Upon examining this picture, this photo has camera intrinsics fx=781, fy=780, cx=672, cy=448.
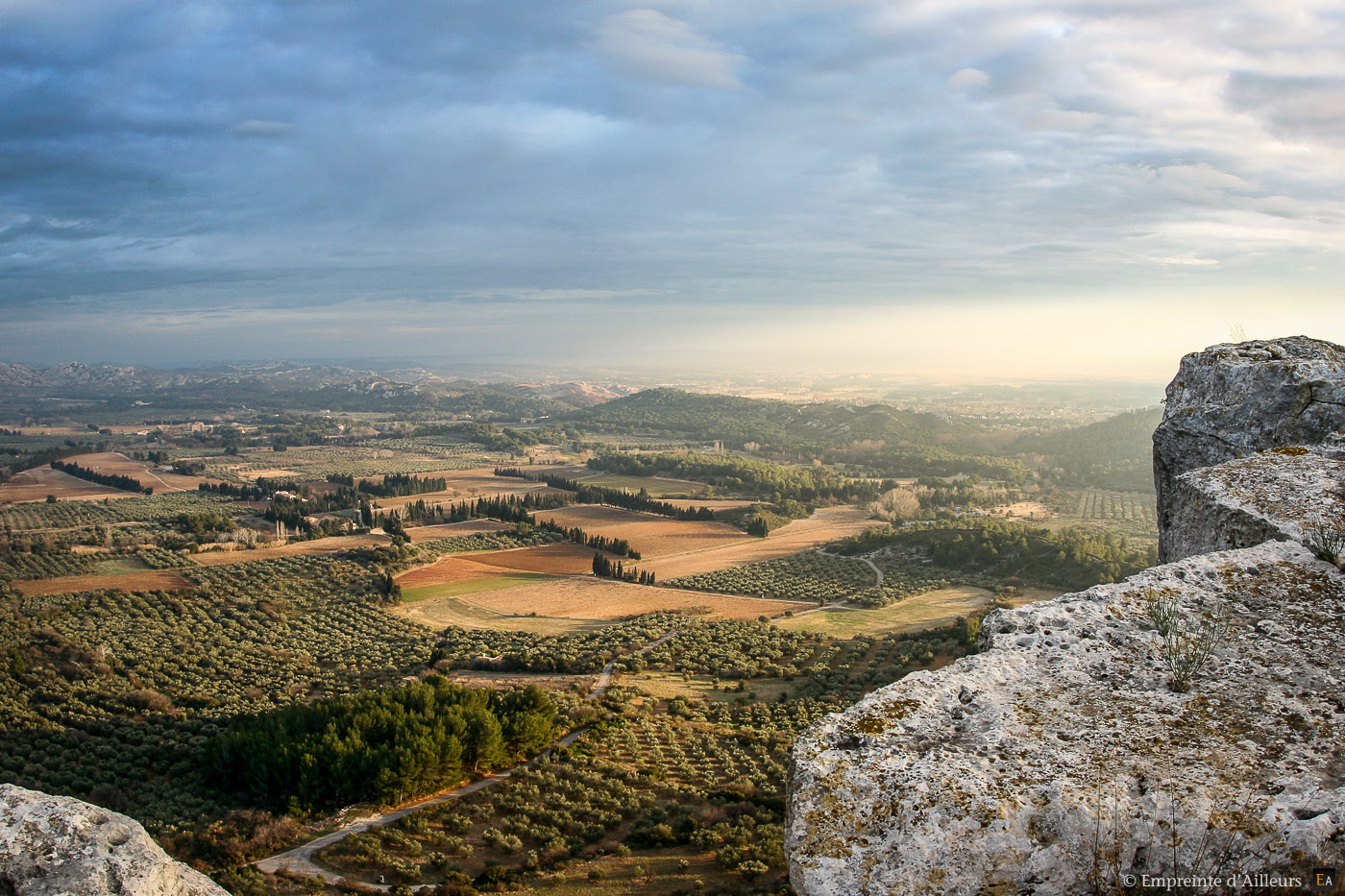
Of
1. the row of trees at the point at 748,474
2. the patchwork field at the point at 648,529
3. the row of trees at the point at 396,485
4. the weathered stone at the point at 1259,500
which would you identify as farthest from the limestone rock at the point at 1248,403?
the row of trees at the point at 396,485

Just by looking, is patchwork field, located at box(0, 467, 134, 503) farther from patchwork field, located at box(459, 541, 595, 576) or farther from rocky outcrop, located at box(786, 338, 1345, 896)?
rocky outcrop, located at box(786, 338, 1345, 896)

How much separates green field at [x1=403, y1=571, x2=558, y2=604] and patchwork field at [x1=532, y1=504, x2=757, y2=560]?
14242 millimetres

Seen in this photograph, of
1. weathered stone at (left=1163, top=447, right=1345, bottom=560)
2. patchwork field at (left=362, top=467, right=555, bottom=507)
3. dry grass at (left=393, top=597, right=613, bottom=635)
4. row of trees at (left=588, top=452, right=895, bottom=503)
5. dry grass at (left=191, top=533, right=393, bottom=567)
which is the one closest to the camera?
weathered stone at (left=1163, top=447, right=1345, bottom=560)

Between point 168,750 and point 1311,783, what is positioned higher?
point 1311,783

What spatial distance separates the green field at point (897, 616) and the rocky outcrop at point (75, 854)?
44.1 metres

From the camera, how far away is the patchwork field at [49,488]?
11388 centimetres

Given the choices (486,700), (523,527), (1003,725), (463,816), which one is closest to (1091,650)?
(1003,725)

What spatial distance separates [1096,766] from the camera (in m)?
5.18

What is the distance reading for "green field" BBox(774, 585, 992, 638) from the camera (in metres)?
49.4

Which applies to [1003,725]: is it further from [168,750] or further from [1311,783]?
[168,750]

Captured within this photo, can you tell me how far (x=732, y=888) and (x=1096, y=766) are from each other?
12638 mm

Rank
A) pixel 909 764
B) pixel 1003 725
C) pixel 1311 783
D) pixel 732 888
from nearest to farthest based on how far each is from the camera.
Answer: pixel 1311 783 → pixel 909 764 → pixel 1003 725 → pixel 732 888

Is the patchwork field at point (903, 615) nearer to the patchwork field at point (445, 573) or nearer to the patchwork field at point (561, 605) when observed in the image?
the patchwork field at point (561, 605)

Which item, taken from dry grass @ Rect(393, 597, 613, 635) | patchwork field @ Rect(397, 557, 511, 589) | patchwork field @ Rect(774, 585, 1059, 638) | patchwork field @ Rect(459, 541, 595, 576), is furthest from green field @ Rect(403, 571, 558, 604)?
patchwork field @ Rect(774, 585, 1059, 638)
